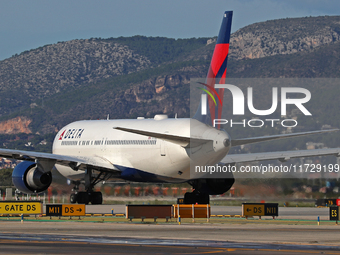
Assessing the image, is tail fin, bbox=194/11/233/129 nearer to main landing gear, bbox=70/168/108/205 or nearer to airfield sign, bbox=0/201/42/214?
main landing gear, bbox=70/168/108/205

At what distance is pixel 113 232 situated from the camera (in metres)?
26.3

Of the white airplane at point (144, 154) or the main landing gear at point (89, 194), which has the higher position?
the white airplane at point (144, 154)

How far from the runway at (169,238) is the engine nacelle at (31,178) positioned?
11431mm

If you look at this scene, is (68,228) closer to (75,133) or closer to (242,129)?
(75,133)

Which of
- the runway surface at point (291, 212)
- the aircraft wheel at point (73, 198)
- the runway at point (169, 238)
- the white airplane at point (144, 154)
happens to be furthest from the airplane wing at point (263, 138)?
the aircraft wheel at point (73, 198)

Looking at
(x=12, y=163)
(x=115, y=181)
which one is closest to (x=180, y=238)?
(x=115, y=181)

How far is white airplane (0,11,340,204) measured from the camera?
3794 centimetres

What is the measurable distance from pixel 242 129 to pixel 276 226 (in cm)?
3047

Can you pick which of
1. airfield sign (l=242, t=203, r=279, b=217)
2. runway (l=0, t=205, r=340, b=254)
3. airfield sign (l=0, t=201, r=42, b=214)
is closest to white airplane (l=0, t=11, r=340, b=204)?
airfield sign (l=242, t=203, r=279, b=217)

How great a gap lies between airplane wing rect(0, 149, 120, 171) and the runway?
1090 centimetres

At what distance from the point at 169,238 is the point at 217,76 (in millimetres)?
15989

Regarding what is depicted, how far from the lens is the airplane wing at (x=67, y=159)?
41156 mm

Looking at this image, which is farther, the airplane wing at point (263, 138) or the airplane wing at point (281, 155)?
the airplane wing at point (281, 155)

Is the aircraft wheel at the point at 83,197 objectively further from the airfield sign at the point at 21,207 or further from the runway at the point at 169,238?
the runway at the point at 169,238
